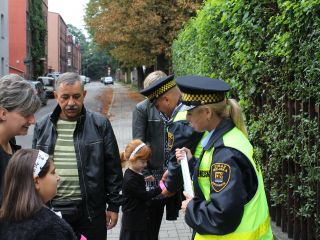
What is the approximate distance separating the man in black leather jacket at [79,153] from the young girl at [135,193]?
1.57 feet

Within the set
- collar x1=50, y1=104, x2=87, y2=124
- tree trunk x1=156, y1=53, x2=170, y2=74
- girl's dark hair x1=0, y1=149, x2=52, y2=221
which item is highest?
tree trunk x1=156, y1=53, x2=170, y2=74

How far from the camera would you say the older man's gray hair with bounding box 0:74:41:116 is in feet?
9.70

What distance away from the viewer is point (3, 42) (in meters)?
38.5

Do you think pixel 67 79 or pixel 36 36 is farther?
pixel 36 36

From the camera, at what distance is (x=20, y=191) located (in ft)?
7.95

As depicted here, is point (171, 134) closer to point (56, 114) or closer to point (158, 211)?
point (56, 114)

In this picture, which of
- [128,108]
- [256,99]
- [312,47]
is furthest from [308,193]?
[128,108]

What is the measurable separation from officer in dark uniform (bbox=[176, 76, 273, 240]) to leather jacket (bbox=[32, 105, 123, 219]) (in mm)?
1172

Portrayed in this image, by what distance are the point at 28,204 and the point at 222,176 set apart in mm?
1016

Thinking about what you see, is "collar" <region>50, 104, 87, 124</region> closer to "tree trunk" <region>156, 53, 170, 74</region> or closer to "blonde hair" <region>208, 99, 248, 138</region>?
"blonde hair" <region>208, 99, 248, 138</region>

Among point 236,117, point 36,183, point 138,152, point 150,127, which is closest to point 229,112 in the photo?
point 236,117

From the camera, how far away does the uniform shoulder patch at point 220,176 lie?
8.36ft

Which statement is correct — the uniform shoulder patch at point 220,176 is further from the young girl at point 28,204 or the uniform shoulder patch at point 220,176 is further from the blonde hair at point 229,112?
the young girl at point 28,204

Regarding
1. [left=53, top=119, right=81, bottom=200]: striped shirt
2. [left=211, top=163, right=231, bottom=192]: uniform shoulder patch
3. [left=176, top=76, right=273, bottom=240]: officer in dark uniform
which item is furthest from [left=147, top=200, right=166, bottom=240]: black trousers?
[left=211, top=163, right=231, bottom=192]: uniform shoulder patch
